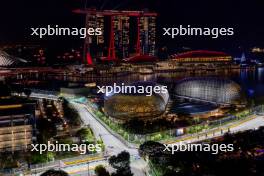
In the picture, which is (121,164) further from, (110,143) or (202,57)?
(202,57)

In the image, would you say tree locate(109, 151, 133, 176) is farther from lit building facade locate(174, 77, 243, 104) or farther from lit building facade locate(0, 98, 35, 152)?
lit building facade locate(174, 77, 243, 104)

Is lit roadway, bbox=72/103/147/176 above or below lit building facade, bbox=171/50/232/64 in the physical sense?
below

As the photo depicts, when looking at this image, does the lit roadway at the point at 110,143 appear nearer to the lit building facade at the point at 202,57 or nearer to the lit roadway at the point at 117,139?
the lit roadway at the point at 117,139

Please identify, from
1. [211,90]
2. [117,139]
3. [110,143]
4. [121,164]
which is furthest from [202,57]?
[121,164]

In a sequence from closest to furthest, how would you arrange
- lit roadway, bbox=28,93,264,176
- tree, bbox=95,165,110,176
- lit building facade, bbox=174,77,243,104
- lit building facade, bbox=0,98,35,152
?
tree, bbox=95,165,110,176 < lit roadway, bbox=28,93,264,176 < lit building facade, bbox=0,98,35,152 < lit building facade, bbox=174,77,243,104

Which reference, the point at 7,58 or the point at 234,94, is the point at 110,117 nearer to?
the point at 234,94

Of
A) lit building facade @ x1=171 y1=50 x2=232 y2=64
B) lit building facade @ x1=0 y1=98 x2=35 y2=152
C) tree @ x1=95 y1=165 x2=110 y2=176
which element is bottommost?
tree @ x1=95 y1=165 x2=110 y2=176

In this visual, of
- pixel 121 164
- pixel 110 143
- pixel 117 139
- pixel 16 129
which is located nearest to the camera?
pixel 121 164

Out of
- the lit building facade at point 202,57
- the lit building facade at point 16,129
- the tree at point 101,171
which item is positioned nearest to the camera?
the tree at point 101,171

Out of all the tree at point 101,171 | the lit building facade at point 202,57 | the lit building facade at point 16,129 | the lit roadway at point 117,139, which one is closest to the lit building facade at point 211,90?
the lit roadway at point 117,139

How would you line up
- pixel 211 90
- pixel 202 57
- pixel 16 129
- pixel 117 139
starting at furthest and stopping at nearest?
1. pixel 202 57
2. pixel 211 90
3. pixel 117 139
4. pixel 16 129

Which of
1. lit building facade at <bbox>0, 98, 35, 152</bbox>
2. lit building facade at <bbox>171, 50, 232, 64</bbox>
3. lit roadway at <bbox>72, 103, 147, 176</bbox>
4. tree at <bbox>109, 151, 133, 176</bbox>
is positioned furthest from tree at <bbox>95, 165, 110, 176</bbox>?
lit building facade at <bbox>171, 50, 232, 64</bbox>

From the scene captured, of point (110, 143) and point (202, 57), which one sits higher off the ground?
point (202, 57)
